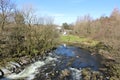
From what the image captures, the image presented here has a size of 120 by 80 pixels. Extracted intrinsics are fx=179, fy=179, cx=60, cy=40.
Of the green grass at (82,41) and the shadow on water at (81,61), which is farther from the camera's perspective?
the green grass at (82,41)

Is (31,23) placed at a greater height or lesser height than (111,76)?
greater

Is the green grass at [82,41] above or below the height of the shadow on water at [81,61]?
above

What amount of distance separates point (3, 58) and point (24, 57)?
4.30m

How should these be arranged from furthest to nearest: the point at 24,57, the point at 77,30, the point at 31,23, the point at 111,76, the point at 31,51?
the point at 77,30 < the point at 31,23 < the point at 31,51 < the point at 24,57 < the point at 111,76

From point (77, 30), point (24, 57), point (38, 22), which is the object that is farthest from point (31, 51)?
point (77, 30)

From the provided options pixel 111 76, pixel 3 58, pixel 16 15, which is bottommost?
pixel 111 76

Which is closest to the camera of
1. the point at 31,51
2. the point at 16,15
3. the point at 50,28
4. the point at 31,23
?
the point at 31,51

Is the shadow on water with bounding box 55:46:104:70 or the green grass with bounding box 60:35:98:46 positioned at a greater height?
the green grass with bounding box 60:35:98:46

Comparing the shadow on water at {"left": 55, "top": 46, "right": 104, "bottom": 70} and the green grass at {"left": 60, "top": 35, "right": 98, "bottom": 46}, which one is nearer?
the shadow on water at {"left": 55, "top": 46, "right": 104, "bottom": 70}

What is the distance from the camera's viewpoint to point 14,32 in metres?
35.8

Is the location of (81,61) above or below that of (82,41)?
below

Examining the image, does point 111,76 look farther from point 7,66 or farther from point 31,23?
point 31,23

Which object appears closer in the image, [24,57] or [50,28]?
[24,57]

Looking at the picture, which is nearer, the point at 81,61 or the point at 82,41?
the point at 81,61
